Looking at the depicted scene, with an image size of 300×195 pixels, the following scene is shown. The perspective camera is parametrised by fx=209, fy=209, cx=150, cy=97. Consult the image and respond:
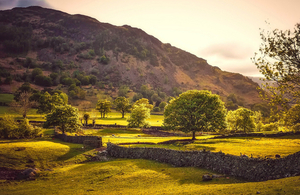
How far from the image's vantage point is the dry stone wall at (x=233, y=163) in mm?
20406

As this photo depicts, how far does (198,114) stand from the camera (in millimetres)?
54375

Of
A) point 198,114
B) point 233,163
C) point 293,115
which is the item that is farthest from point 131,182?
point 198,114

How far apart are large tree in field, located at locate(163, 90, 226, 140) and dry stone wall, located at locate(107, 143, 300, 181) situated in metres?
18.5

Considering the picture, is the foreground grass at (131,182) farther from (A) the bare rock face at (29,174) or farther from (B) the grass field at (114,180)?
(A) the bare rock face at (29,174)

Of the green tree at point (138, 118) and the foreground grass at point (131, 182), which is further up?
the green tree at point (138, 118)

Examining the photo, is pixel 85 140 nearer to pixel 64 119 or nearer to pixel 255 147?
pixel 64 119

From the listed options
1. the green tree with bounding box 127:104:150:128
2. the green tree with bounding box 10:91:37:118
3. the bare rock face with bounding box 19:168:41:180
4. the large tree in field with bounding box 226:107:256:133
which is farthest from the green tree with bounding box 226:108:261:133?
the green tree with bounding box 10:91:37:118

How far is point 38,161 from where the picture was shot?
127ft

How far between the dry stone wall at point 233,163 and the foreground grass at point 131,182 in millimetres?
1506

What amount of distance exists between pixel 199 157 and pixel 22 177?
27.6m

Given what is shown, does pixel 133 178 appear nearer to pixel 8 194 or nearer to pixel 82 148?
pixel 8 194

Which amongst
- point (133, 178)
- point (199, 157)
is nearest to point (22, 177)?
point (133, 178)

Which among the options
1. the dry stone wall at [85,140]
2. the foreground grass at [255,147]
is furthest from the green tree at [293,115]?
the dry stone wall at [85,140]

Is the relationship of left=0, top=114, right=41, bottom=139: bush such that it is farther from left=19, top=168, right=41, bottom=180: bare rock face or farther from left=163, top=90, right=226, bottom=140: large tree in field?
left=163, top=90, right=226, bottom=140: large tree in field
